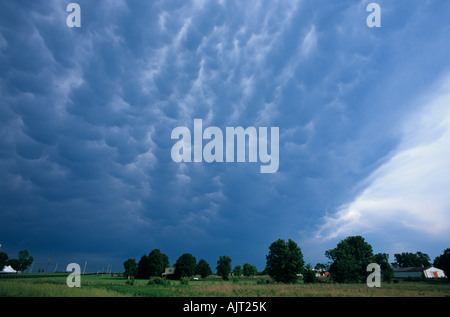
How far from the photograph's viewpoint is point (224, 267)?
94250 mm

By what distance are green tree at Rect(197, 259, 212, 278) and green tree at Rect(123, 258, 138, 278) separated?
2695 cm

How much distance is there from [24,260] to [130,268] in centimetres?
7268

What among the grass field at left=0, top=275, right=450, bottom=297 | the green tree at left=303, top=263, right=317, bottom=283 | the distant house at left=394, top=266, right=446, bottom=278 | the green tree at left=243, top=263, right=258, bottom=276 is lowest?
the green tree at left=243, top=263, right=258, bottom=276

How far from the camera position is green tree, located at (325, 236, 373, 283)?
5328 centimetres

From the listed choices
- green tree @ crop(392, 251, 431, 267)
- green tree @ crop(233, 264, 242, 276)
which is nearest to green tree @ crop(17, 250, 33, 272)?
green tree @ crop(233, 264, 242, 276)

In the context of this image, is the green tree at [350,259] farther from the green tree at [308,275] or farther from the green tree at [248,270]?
the green tree at [248,270]

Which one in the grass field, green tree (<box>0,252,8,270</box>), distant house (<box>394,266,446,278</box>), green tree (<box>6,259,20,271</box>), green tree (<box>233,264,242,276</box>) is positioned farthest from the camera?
green tree (<box>233,264,242,276</box>)

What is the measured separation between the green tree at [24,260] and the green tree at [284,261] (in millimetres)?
127801

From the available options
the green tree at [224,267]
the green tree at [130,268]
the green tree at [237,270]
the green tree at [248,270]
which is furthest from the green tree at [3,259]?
the green tree at [248,270]

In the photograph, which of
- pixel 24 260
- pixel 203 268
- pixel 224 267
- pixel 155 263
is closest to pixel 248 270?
pixel 224 267

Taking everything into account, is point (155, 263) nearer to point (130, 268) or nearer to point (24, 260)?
point (130, 268)

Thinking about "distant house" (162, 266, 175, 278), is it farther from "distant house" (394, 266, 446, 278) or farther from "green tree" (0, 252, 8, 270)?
"distant house" (394, 266, 446, 278)

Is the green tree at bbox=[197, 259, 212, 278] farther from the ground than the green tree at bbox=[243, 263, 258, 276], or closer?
farther from the ground
